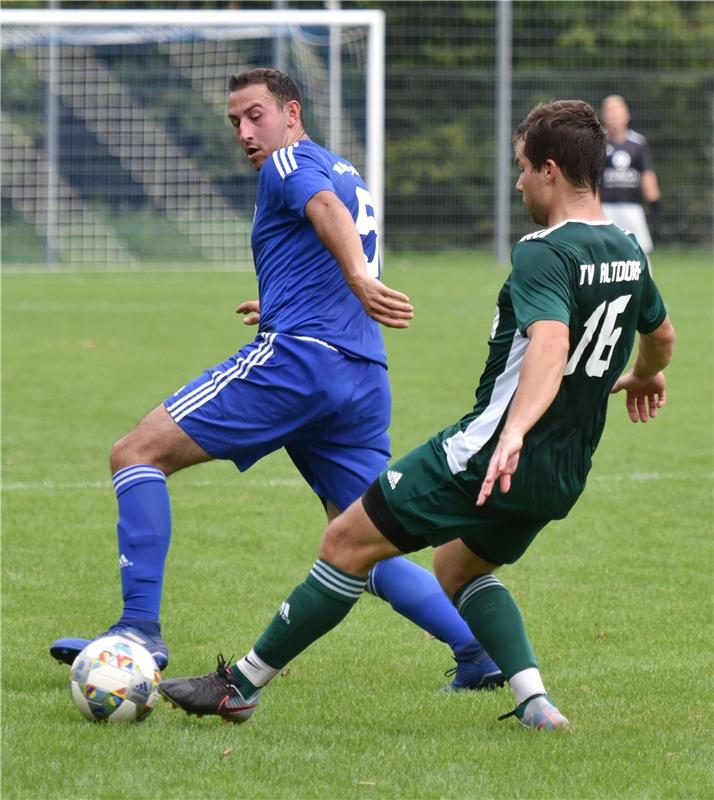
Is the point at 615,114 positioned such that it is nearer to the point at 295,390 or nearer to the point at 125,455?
the point at 295,390

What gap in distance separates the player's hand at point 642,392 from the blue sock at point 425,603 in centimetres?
86

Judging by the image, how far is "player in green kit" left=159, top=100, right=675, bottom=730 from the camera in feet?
13.0

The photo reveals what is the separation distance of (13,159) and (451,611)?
21321 millimetres

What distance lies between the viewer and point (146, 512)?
482cm

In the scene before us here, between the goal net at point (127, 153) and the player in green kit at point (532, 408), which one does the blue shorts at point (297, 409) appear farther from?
the goal net at point (127, 153)

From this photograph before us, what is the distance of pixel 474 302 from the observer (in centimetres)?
1930

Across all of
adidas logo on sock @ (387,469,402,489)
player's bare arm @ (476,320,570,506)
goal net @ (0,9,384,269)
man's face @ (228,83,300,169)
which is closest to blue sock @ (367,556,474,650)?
adidas logo on sock @ (387,469,402,489)

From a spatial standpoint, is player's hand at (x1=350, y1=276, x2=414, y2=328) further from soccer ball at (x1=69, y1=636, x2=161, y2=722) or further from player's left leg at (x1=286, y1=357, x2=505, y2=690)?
soccer ball at (x1=69, y1=636, x2=161, y2=722)

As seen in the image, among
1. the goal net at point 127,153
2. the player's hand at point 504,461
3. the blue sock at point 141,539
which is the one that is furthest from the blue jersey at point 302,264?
the goal net at point 127,153

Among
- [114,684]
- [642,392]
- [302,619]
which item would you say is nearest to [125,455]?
[114,684]

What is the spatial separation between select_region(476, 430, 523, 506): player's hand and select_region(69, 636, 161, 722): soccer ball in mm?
1289

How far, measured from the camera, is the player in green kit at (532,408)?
3.96 m

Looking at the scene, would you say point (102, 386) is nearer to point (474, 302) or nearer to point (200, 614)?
point (200, 614)

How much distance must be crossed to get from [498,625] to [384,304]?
1.01 metres
